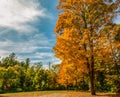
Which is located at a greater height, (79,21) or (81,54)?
(79,21)

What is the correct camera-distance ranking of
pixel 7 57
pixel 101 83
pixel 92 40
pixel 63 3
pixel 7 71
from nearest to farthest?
pixel 92 40 → pixel 63 3 → pixel 101 83 → pixel 7 71 → pixel 7 57

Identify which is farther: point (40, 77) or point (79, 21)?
point (40, 77)

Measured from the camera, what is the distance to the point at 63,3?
18312 mm

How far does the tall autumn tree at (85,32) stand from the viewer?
17.0 meters

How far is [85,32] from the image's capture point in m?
17.1

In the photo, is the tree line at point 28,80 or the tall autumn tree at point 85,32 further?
the tree line at point 28,80

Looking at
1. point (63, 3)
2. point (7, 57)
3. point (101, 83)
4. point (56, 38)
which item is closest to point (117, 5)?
point (63, 3)

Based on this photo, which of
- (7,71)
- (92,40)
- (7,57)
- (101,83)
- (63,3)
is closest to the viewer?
(92,40)

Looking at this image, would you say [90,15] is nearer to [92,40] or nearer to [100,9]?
[100,9]

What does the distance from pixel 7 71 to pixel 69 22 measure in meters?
39.2

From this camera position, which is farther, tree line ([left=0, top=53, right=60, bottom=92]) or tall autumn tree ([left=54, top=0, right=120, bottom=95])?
tree line ([left=0, top=53, right=60, bottom=92])

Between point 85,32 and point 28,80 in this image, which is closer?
point 85,32

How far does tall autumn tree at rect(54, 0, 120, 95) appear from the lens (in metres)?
17.0

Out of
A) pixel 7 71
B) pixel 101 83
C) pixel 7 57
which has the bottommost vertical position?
pixel 101 83
